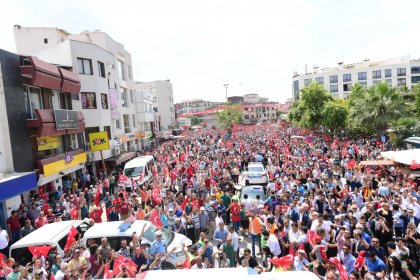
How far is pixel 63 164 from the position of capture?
774 inches

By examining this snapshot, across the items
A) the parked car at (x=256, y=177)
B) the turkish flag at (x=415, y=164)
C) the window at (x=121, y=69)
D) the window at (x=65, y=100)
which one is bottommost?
the parked car at (x=256, y=177)

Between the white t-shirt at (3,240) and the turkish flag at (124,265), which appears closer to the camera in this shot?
the turkish flag at (124,265)

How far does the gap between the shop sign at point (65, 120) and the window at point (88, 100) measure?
11.7 ft

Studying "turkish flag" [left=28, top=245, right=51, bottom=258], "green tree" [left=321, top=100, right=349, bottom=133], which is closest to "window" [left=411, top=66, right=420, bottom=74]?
"green tree" [left=321, top=100, right=349, bottom=133]

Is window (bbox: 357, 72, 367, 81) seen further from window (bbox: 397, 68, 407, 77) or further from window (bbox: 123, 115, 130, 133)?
window (bbox: 123, 115, 130, 133)

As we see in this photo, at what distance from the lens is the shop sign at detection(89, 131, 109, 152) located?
2488 centimetres

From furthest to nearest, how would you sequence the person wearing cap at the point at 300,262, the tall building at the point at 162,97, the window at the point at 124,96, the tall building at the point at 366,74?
1. the tall building at the point at 366,74
2. the tall building at the point at 162,97
3. the window at the point at 124,96
4. the person wearing cap at the point at 300,262

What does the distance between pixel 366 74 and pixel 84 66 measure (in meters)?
73.4

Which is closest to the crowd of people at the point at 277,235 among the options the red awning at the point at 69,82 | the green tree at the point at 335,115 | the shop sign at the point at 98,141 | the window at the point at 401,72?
the red awning at the point at 69,82

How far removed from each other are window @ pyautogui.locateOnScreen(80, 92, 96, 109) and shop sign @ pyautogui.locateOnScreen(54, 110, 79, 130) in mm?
3561

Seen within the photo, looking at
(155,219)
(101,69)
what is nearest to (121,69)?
(101,69)

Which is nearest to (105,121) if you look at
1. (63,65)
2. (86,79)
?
(86,79)

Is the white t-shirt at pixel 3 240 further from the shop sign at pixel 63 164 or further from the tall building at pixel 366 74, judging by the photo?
the tall building at pixel 366 74

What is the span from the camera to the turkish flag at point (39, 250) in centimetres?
816
